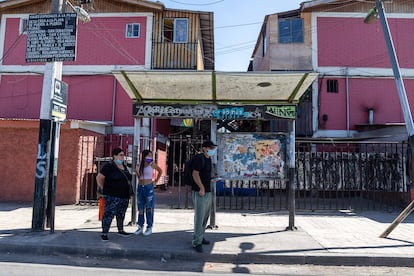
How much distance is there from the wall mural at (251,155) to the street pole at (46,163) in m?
3.55

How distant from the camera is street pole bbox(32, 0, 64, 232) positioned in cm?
671

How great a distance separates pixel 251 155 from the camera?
738 centimetres

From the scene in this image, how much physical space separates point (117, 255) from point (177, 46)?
11946mm

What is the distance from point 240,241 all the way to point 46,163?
14.0ft

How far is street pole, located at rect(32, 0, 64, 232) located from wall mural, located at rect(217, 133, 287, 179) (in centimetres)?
355

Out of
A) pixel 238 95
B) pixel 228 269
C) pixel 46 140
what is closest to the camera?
pixel 228 269

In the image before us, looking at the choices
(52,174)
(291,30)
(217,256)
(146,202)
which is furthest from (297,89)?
(291,30)

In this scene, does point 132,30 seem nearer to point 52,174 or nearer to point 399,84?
point 52,174

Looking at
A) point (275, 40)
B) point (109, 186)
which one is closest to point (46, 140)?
point (109, 186)

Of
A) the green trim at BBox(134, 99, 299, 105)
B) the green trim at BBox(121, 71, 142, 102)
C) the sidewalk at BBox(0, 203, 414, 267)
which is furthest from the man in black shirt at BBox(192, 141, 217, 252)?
the green trim at BBox(121, 71, 142, 102)

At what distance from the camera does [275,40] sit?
54.6 feet

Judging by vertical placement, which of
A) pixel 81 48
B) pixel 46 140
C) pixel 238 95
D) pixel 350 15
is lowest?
pixel 46 140

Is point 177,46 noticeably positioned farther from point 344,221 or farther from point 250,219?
point 344,221

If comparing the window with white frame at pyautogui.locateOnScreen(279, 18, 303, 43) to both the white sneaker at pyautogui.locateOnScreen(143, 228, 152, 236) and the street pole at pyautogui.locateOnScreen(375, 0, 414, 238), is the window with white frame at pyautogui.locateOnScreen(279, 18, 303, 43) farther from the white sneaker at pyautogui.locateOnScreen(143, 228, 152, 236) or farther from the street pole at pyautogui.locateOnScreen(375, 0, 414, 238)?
the white sneaker at pyautogui.locateOnScreen(143, 228, 152, 236)
